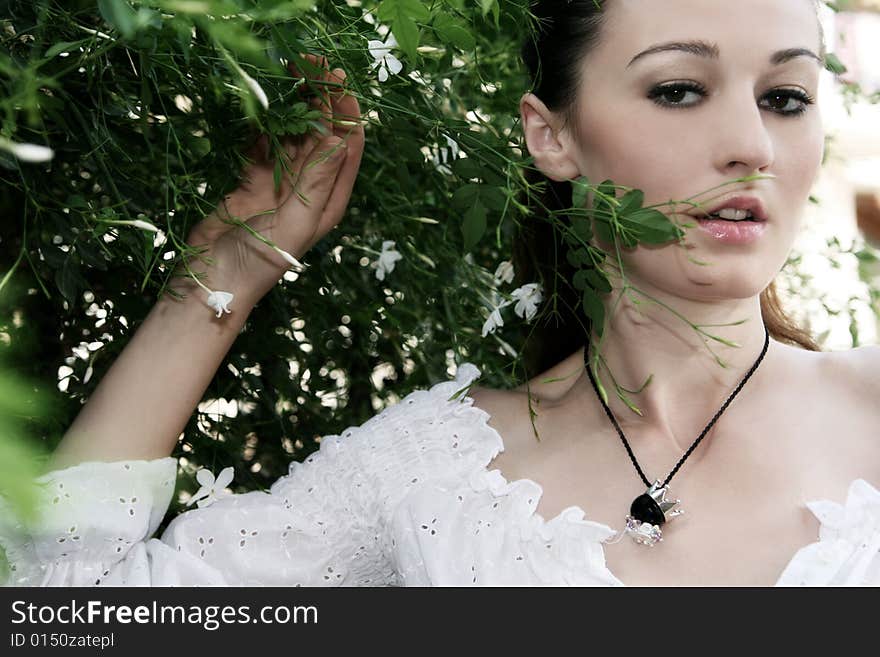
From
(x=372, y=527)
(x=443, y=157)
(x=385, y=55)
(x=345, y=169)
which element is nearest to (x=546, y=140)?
(x=443, y=157)

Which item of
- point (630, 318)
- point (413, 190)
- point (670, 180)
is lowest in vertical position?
point (630, 318)

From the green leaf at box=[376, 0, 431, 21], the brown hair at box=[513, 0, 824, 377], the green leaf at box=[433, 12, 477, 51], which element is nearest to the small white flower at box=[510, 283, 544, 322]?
the brown hair at box=[513, 0, 824, 377]

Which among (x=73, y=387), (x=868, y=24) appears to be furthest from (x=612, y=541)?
(x=868, y=24)

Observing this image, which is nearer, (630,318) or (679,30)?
(679,30)

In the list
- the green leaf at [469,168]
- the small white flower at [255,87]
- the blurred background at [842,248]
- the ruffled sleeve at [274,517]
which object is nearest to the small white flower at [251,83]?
the small white flower at [255,87]

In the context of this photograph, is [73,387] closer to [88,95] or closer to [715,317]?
[88,95]

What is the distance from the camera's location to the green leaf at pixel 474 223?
92 centimetres

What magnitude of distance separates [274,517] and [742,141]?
24.4 inches

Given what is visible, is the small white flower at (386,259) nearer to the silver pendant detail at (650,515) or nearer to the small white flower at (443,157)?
the small white flower at (443,157)

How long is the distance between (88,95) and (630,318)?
62cm

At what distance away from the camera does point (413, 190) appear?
122cm

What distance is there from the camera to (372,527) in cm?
118
